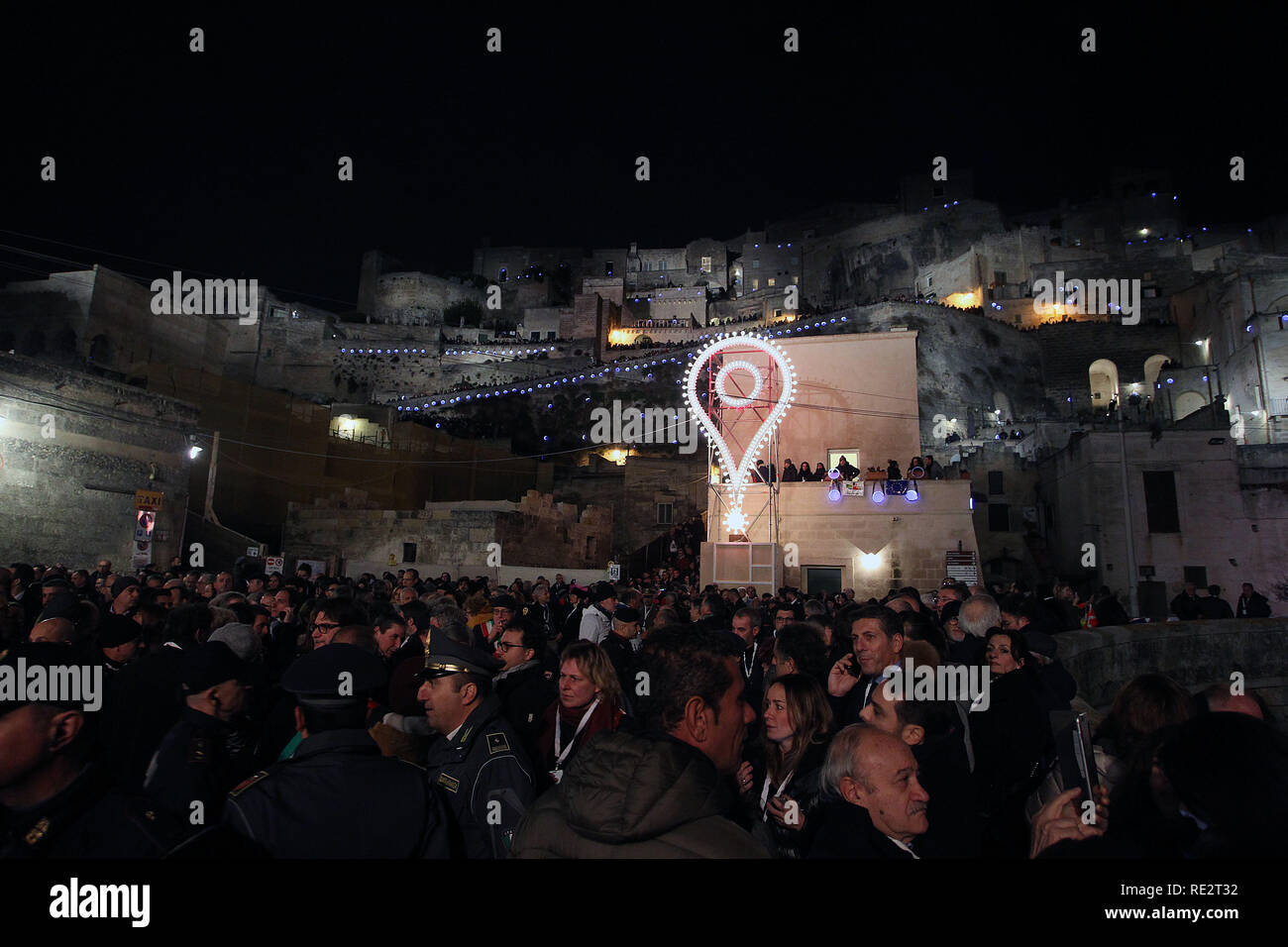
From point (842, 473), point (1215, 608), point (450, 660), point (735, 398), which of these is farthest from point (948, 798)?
point (842, 473)

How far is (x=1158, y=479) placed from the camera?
20219 mm

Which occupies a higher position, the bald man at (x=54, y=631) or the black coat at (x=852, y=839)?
→ the bald man at (x=54, y=631)

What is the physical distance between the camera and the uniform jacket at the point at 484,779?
8.86 feet

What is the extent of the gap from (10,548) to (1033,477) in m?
28.3

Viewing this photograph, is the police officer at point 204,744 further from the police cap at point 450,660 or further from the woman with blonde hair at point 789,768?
the woman with blonde hair at point 789,768

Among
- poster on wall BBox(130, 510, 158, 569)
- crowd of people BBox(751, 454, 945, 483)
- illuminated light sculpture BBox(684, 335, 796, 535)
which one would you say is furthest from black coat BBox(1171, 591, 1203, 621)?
poster on wall BBox(130, 510, 158, 569)

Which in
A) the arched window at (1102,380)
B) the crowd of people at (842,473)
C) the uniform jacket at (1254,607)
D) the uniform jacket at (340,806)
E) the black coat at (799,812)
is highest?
the arched window at (1102,380)

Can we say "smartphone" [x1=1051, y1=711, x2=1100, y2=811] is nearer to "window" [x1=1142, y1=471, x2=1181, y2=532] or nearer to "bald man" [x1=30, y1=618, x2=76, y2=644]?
"bald man" [x1=30, y1=618, x2=76, y2=644]

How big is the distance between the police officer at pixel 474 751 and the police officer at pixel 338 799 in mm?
570

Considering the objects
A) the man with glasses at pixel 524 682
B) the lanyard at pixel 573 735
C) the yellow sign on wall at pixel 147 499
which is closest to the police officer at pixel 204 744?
the man with glasses at pixel 524 682

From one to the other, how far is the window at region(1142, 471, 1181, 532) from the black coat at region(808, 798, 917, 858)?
22.7 metres
